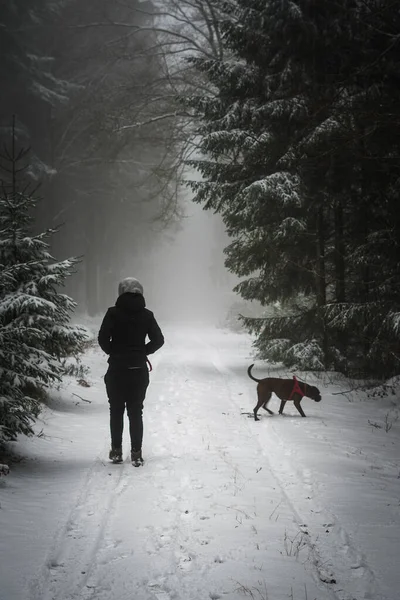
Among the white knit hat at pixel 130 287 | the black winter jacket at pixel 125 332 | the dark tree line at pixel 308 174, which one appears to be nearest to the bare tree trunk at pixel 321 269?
the dark tree line at pixel 308 174

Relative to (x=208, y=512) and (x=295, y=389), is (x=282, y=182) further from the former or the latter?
(x=208, y=512)

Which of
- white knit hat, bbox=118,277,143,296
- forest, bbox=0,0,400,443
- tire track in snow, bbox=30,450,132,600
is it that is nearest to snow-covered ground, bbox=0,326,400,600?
tire track in snow, bbox=30,450,132,600

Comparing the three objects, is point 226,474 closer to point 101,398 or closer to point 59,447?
point 59,447

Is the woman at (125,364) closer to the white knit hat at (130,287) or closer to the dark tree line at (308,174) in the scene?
the white knit hat at (130,287)

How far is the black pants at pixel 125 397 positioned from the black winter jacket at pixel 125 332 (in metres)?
0.13

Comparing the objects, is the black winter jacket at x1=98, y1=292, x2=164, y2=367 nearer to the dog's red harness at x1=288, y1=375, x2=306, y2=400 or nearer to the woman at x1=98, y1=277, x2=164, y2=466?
the woman at x1=98, y1=277, x2=164, y2=466

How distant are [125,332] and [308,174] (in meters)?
7.28

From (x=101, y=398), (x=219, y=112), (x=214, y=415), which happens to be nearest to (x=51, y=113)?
(x=219, y=112)

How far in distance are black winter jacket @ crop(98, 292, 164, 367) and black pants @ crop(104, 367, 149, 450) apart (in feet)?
0.43

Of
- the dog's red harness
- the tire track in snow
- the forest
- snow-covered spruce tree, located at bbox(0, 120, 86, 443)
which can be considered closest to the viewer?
the tire track in snow

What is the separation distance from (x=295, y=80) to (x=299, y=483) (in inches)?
367

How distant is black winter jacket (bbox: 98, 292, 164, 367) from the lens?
5.34m

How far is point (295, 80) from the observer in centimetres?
1012

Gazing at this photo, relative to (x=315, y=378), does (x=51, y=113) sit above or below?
above
